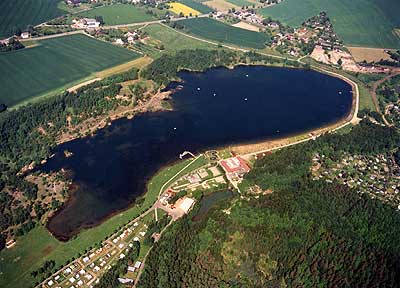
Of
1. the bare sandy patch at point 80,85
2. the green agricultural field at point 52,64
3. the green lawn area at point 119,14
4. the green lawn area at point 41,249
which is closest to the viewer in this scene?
the green lawn area at point 41,249

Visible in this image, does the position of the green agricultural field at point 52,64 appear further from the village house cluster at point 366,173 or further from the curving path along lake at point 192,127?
the village house cluster at point 366,173

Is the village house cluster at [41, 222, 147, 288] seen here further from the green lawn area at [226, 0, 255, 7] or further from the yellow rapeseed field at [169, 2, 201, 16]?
the green lawn area at [226, 0, 255, 7]

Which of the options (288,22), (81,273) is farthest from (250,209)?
(288,22)

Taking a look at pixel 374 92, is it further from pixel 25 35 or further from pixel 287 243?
pixel 25 35

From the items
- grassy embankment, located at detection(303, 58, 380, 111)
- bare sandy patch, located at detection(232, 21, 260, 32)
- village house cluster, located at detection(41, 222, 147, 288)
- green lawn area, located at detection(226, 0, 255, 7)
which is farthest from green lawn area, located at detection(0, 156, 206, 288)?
green lawn area, located at detection(226, 0, 255, 7)

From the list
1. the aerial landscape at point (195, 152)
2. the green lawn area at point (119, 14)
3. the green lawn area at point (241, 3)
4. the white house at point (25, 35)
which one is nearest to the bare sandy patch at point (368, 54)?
the aerial landscape at point (195, 152)

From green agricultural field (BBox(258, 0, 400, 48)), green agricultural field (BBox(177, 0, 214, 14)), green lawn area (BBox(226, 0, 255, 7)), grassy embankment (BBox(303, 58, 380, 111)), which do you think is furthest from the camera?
green lawn area (BBox(226, 0, 255, 7))
